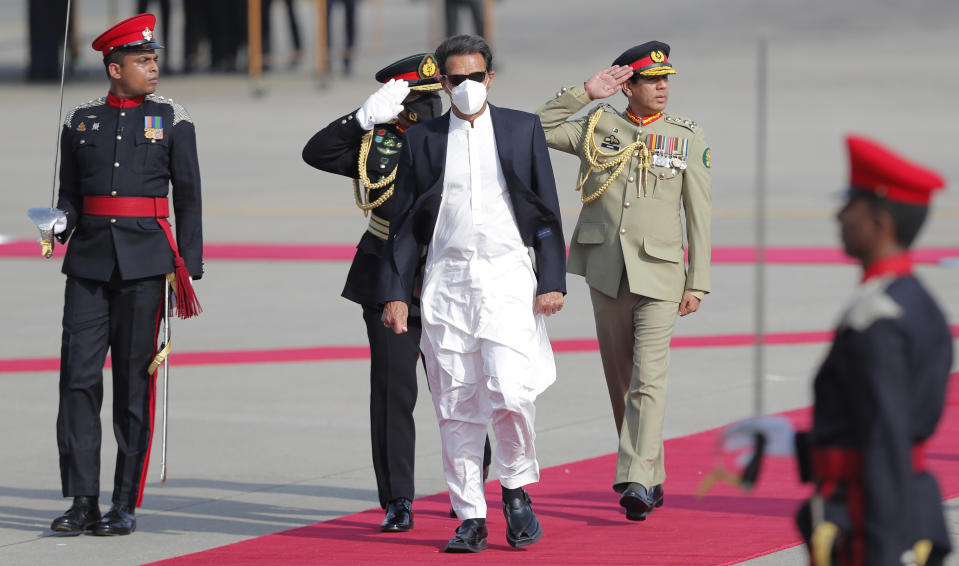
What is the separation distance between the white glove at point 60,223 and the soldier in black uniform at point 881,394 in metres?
3.55

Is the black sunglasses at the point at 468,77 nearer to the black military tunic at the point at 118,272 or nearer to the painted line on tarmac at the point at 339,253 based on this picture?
the black military tunic at the point at 118,272

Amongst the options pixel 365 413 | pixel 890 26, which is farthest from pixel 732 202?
pixel 890 26

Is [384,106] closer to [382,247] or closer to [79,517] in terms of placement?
[382,247]

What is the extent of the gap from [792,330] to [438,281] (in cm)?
542

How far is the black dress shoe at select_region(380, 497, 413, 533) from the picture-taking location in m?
6.12

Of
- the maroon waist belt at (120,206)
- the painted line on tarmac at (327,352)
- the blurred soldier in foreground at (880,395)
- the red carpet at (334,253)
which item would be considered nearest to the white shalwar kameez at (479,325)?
the maroon waist belt at (120,206)

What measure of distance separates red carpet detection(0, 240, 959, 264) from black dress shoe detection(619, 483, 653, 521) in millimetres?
7751

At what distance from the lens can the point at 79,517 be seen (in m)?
6.12

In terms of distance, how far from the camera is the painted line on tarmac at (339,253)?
1387cm

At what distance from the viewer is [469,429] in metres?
5.73

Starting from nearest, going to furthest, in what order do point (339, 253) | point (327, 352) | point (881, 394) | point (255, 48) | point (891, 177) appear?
1. point (881, 394)
2. point (891, 177)
3. point (327, 352)
4. point (339, 253)
5. point (255, 48)

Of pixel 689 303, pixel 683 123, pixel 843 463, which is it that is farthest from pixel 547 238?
pixel 843 463

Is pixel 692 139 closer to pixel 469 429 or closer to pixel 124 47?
pixel 469 429

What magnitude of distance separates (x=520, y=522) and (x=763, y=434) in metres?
2.34
